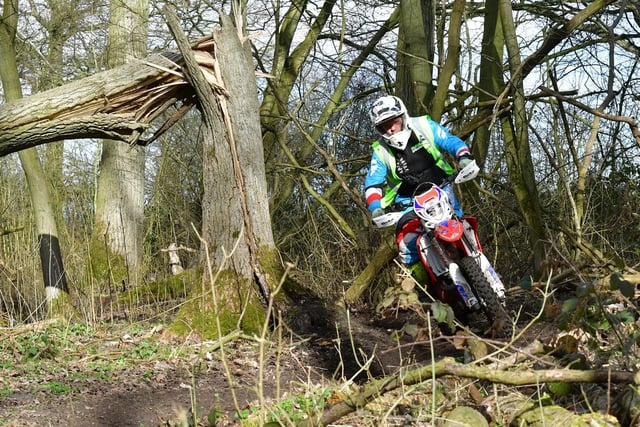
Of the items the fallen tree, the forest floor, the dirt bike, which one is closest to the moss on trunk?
the forest floor

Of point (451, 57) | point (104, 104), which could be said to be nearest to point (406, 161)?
point (451, 57)

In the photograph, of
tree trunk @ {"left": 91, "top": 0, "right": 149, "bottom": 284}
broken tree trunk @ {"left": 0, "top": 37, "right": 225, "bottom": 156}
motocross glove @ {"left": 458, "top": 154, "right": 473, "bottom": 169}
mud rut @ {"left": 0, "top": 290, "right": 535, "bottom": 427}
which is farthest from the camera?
tree trunk @ {"left": 91, "top": 0, "right": 149, "bottom": 284}

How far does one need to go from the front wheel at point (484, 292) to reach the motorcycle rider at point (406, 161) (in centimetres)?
49

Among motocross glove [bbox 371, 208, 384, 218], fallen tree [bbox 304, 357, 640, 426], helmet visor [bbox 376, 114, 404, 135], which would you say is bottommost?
fallen tree [bbox 304, 357, 640, 426]

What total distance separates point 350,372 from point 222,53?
9.98 ft

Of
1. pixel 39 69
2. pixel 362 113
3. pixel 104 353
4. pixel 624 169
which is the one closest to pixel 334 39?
pixel 362 113

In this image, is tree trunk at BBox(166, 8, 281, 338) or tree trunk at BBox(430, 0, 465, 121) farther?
tree trunk at BBox(430, 0, 465, 121)

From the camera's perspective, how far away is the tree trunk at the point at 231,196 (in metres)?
Result: 7.23

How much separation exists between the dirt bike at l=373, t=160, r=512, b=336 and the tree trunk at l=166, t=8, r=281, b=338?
3.98ft

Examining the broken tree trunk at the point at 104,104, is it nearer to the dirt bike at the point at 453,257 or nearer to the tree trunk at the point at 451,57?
the dirt bike at the point at 453,257

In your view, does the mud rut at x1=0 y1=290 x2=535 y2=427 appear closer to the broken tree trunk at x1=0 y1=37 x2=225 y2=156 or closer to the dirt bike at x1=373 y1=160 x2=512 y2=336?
the dirt bike at x1=373 y1=160 x2=512 y2=336

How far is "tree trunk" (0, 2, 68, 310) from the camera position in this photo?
8.45m

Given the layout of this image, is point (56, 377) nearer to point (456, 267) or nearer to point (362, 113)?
point (456, 267)

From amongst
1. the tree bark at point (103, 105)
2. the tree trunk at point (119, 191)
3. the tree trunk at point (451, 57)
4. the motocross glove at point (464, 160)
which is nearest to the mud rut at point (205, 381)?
the motocross glove at point (464, 160)
